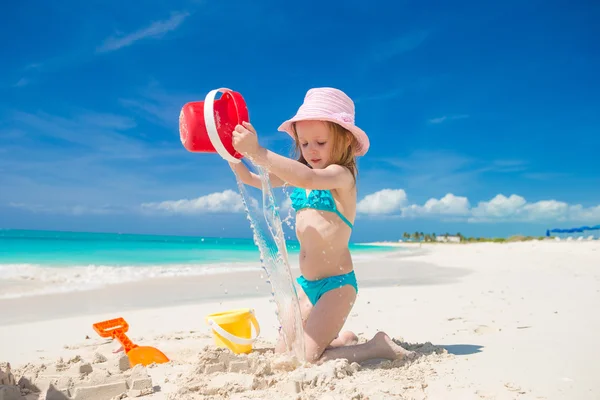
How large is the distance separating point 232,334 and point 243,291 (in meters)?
3.71

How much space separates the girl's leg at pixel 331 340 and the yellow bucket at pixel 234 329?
1.55ft

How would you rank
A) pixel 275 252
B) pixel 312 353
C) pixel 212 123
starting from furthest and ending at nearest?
pixel 275 252 < pixel 312 353 < pixel 212 123

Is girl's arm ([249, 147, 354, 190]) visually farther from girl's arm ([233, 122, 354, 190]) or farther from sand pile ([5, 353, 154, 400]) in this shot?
sand pile ([5, 353, 154, 400])

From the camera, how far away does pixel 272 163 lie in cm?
237

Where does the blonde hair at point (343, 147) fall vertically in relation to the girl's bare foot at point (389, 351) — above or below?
above

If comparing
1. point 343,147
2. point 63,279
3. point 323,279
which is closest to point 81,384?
point 323,279

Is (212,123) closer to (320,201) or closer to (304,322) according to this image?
(320,201)

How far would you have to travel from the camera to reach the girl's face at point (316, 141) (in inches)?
116

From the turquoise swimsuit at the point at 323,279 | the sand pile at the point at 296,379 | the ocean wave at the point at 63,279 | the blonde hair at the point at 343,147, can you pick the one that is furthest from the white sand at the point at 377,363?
the blonde hair at the point at 343,147

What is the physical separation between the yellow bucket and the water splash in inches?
13.3

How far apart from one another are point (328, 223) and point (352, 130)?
618 mm

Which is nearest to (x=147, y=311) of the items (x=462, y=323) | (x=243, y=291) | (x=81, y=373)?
(x=243, y=291)

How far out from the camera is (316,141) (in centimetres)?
298

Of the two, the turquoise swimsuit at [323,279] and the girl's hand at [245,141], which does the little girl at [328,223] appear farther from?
the girl's hand at [245,141]
